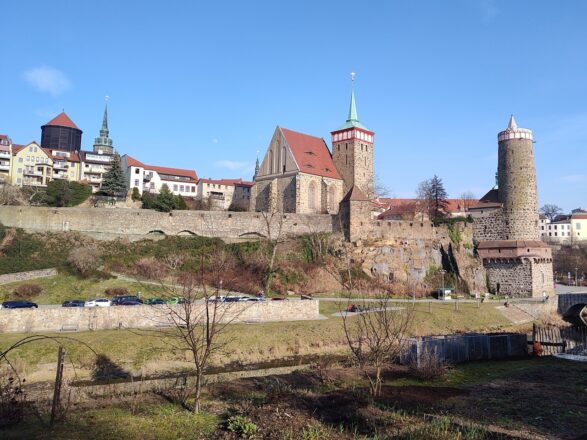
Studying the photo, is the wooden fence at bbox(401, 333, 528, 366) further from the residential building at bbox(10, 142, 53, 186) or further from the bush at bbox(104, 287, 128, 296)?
the residential building at bbox(10, 142, 53, 186)

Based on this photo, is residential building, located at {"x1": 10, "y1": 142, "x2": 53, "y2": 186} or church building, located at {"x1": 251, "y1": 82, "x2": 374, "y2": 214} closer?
church building, located at {"x1": 251, "y1": 82, "x2": 374, "y2": 214}

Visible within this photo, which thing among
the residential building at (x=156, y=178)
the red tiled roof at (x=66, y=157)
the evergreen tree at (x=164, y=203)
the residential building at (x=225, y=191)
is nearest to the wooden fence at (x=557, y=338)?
the evergreen tree at (x=164, y=203)

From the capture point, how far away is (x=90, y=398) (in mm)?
16594

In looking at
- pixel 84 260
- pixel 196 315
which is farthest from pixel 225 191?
pixel 196 315

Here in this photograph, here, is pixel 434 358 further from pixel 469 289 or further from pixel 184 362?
pixel 469 289

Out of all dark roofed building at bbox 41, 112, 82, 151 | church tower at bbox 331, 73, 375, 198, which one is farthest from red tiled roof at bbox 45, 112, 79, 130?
church tower at bbox 331, 73, 375, 198

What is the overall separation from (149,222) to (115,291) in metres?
13.8

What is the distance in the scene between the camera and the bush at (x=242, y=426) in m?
11.7

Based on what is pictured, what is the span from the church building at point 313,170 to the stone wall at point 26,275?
26.3 m

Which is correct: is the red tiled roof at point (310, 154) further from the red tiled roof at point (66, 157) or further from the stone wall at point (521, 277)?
the red tiled roof at point (66, 157)

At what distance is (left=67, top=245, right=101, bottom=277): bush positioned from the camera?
37688mm

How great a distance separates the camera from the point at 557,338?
3588 cm

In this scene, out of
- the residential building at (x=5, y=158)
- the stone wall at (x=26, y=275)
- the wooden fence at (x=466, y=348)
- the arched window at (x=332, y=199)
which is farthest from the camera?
the residential building at (x=5, y=158)

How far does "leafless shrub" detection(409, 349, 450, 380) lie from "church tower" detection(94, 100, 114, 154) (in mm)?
83121
